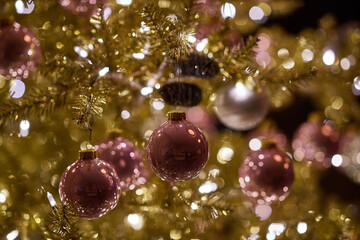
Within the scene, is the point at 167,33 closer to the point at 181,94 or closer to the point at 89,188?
the point at 181,94

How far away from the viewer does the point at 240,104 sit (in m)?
1.00

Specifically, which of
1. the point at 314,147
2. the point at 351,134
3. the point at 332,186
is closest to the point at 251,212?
the point at 314,147

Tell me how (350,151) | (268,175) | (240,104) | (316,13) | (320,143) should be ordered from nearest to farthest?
1. (268,175)
2. (240,104)
3. (320,143)
4. (350,151)
5. (316,13)

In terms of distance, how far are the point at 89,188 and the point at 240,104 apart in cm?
51

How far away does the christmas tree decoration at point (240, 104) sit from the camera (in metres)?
0.98

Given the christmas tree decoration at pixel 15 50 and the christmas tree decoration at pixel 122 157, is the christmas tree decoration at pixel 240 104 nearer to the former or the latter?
the christmas tree decoration at pixel 122 157

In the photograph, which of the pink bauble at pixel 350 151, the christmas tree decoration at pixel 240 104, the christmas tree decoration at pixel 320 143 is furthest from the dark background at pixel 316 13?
the christmas tree decoration at pixel 240 104

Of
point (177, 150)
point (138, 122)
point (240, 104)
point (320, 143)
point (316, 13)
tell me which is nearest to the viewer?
point (177, 150)

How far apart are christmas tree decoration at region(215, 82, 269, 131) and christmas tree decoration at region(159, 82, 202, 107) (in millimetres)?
162

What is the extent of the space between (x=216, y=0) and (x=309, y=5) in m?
1.84

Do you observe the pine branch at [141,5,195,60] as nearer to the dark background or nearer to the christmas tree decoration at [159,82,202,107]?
the christmas tree decoration at [159,82,202,107]

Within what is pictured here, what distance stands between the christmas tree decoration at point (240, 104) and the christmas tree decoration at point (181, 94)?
16 centimetres

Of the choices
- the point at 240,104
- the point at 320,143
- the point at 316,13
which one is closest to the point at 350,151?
the point at 320,143

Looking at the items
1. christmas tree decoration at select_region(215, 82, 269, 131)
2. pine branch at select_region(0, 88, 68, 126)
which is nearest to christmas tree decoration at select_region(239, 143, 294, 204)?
christmas tree decoration at select_region(215, 82, 269, 131)
